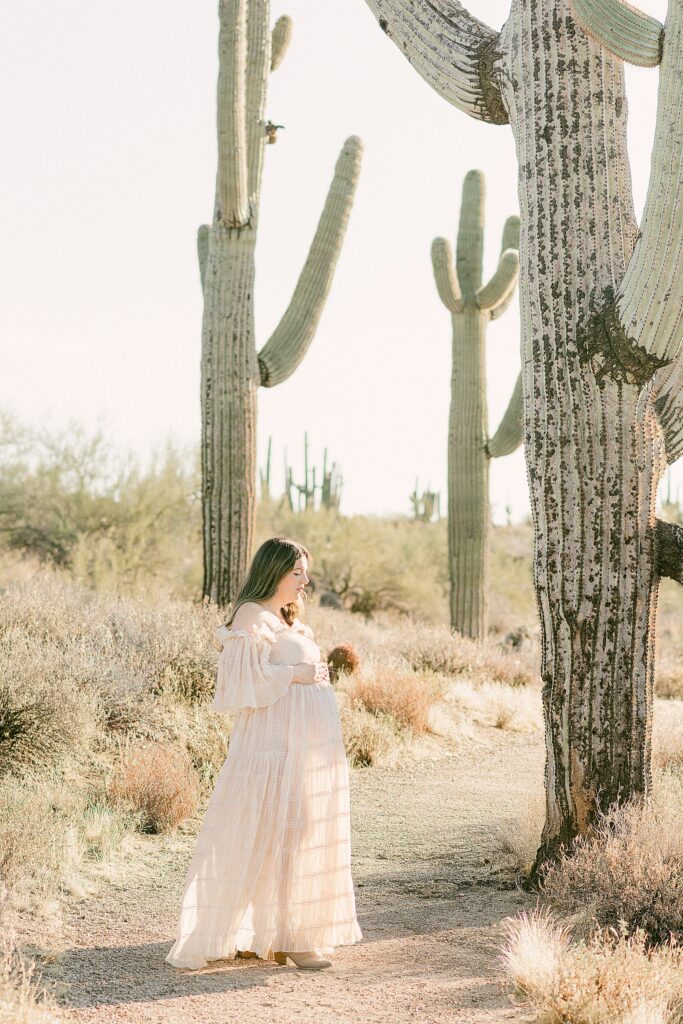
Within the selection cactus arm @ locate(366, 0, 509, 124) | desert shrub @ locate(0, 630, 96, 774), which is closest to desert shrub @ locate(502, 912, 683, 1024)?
cactus arm @ locate(366, 0, 509, 124)

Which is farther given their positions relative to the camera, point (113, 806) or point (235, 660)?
point (113, 806)

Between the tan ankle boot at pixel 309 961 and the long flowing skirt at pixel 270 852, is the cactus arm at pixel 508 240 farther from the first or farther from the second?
the tan ankle boot at pixel 309 961

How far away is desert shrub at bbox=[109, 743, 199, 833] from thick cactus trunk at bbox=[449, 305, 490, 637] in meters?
7.77

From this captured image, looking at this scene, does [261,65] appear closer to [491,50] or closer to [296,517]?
[491,50]

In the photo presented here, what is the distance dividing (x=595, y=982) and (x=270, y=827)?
1486 mm

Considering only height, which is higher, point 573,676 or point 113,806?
point 573,676

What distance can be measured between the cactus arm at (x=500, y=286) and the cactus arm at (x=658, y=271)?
9654 mm

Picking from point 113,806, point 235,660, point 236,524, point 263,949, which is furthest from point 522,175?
point 236,524

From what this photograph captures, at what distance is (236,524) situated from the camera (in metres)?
11.6

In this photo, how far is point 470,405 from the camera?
15.4 metres

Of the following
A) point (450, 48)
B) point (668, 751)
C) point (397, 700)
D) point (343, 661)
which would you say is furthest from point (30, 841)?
point (343, 661)

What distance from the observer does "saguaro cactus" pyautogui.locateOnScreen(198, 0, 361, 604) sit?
1155 cm

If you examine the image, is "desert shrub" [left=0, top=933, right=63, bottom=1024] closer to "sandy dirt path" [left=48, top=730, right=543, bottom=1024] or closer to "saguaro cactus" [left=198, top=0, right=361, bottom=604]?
"sandy dirt path" [left=48, top=730, right=543, bottom=1024]

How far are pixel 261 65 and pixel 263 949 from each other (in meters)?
10.2
